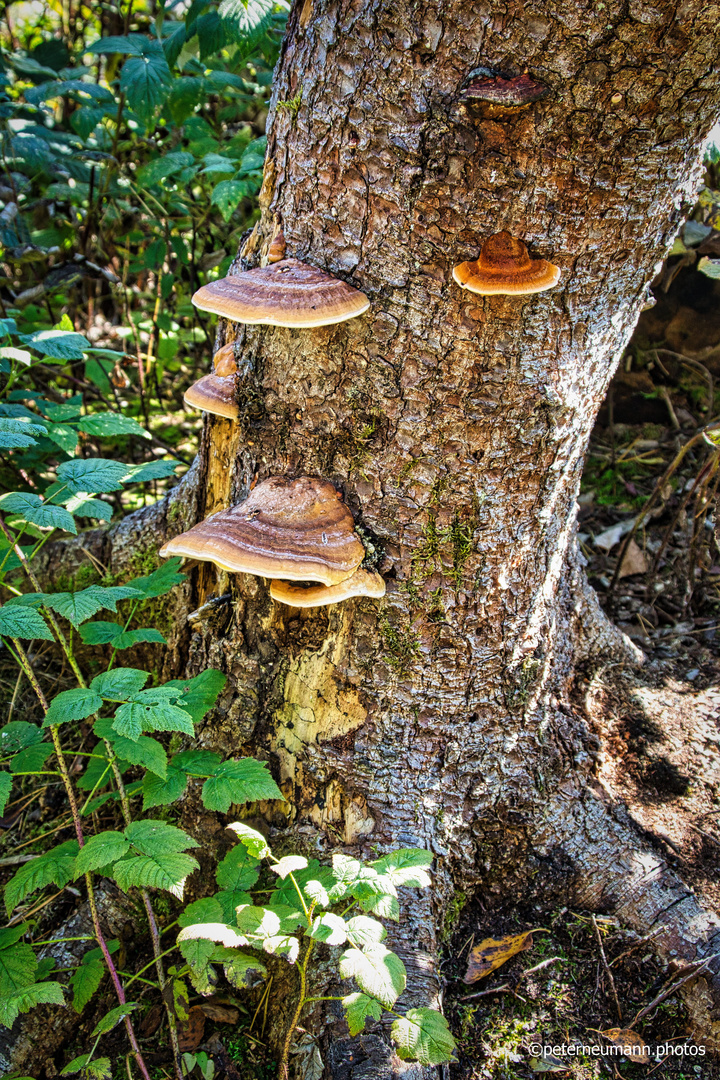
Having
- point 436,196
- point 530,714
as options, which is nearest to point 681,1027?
point 530,714

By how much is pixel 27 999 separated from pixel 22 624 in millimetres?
1069

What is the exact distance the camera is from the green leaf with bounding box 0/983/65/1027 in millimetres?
1746

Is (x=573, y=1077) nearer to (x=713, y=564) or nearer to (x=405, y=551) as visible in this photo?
(x=405, y=551)

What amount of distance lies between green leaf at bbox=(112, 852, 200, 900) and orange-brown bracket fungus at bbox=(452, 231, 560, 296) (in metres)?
1.88

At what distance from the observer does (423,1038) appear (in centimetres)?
174

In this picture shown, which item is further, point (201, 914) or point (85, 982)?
point (85, 982)

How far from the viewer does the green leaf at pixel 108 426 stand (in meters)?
2.69

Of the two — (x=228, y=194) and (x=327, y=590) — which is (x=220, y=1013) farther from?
(x=228, y=194)

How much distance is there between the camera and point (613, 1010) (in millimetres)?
2428

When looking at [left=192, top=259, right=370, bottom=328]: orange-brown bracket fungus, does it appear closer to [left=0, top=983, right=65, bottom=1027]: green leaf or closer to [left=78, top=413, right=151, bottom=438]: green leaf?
[left=78, top=413, right=151, bottom=438]: green leaf

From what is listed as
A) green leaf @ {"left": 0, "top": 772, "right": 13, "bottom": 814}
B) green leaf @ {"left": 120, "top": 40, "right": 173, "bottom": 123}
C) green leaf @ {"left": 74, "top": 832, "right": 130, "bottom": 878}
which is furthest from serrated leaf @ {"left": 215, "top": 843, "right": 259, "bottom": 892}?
green leaf @ {"left": 120, "top": 40, "right": 173, "bottom": 123}

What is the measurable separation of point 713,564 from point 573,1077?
336 centimetres

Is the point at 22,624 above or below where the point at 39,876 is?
above

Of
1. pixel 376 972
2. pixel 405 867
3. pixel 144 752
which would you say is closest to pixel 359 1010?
pixel 376 972
